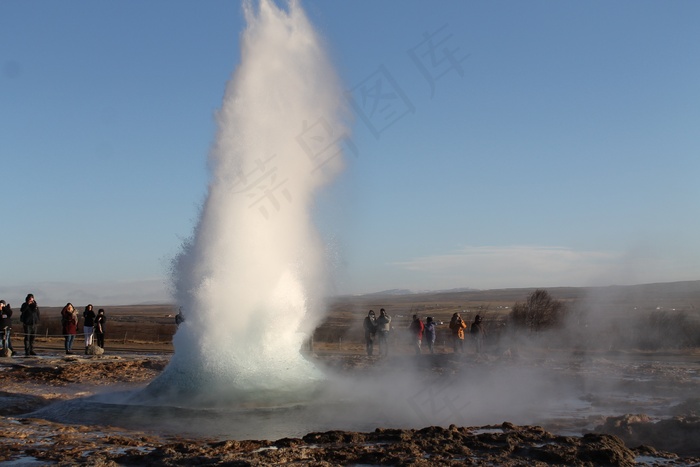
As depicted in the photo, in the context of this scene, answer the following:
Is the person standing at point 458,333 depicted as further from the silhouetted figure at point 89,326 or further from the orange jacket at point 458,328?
the silhouetted figure at point 89,326

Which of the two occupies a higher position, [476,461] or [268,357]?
[268,357]

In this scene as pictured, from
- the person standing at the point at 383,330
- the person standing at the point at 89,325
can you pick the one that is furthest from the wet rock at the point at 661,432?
the person standing at the point at 89,325

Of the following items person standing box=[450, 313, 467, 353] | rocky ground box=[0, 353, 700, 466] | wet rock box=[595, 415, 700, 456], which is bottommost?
wet rock box=[595, 415, 700, 456]

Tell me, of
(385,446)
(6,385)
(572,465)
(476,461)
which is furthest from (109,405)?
(572,465)

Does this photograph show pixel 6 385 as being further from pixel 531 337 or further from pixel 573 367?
pixel 531 337

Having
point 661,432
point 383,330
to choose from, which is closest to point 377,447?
point 661,432

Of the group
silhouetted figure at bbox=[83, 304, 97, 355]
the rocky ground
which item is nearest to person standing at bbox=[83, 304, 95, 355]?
silhouetted figure at bbox=[83, 304, 97, 355]

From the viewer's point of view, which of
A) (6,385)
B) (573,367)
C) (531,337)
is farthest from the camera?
A: (531,337)

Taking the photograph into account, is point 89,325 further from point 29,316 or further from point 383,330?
point 383,330

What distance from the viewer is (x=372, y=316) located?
2011cm

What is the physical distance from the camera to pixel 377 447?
748cm

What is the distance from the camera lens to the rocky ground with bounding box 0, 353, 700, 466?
6883mm

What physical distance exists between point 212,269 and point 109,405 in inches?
106

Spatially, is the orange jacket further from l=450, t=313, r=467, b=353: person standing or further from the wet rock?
the wet rock
